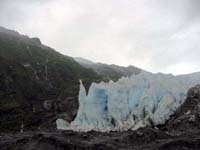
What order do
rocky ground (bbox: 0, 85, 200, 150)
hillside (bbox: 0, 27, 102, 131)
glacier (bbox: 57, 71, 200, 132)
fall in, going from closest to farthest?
1. rocky ground (bbox: 0, 85, 200, 150)
2. glacier (bbox: 57, 71, 200, 132)
3. hillside (bbox: 0, 27, 102, 131)

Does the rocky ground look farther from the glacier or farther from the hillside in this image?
the hillside

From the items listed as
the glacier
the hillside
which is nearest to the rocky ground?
the glacier

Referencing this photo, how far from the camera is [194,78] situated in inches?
1708

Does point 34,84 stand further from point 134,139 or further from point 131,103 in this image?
Result: point 134,139

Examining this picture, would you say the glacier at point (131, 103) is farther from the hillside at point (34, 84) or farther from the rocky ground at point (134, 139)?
the hillside at point (34, 84)

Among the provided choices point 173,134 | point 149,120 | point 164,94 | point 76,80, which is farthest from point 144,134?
point 76,80

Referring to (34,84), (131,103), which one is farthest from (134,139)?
(34,84)

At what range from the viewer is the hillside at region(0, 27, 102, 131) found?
74.6 m

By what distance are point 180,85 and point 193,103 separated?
327 cm

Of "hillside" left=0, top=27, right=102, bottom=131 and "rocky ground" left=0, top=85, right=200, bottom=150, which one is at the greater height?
"hillside" left=0, top=27, right=102, bottom=131

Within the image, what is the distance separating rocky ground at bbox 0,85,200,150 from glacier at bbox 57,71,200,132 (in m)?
1.56

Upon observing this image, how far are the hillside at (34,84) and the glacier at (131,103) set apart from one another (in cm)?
2612

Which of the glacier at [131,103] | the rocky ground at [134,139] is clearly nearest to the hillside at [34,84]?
the glacier at [131,103]

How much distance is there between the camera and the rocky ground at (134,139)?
25953mm
